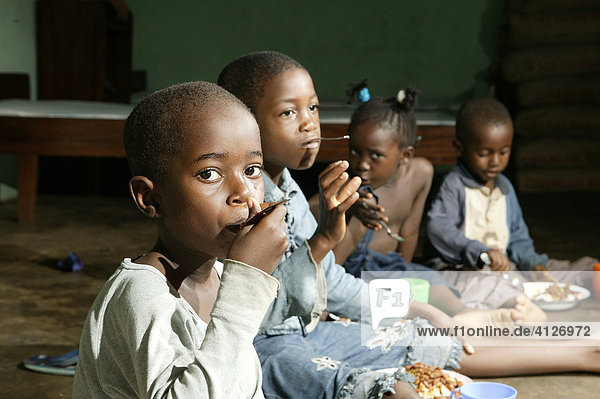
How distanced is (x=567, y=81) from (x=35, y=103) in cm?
425

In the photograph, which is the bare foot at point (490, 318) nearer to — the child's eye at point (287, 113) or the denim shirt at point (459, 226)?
the denim shirt at point (459, 226)

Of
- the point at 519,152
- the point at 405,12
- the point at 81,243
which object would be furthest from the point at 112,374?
the point at 405,12

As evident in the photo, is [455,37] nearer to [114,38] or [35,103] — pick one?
[114,38]

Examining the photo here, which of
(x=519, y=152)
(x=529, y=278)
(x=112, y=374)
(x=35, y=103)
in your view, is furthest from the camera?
(x=519, y=152)

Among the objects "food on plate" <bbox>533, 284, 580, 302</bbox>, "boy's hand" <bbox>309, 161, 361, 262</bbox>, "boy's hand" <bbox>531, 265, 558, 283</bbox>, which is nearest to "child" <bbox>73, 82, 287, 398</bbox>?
"boy's hand" <bbox>309, 161, 361, 262</bbox>

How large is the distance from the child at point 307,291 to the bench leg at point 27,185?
3083 millimetres

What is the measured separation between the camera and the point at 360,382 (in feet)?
6.36

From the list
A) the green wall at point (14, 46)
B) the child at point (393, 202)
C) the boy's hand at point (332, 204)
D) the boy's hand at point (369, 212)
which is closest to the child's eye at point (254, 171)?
the boy's hand at point (332, 204)

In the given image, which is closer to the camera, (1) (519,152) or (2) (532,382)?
(2) (532,382)

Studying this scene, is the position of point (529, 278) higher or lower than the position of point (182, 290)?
lower

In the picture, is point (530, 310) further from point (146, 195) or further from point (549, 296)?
point (146, 195)

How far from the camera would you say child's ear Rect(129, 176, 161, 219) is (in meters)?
1.38

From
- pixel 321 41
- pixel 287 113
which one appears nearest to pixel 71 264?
pixel 287 113

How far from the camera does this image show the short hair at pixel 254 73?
2137 millimetres
